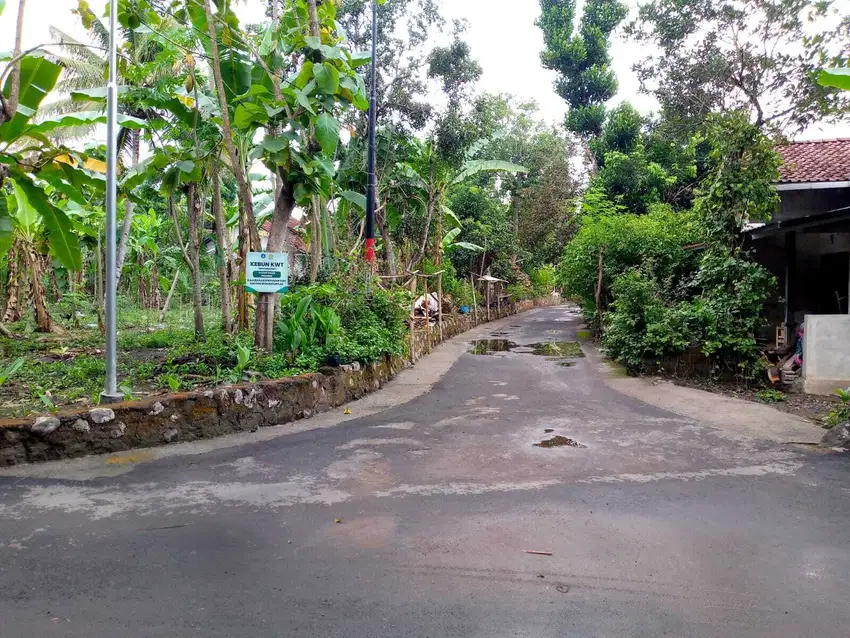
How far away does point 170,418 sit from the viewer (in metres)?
6.12

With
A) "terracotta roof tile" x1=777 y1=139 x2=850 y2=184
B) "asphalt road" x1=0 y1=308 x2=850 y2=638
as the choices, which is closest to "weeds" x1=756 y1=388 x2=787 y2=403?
"asphalt road" x1=0 y1=308 x2=850 y2=638

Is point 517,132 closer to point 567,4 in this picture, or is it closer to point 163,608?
point 567,4

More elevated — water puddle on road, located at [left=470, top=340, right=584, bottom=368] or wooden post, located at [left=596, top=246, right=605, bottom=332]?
wooden post, located at [left=596, top=246, right=605, bottom=332]

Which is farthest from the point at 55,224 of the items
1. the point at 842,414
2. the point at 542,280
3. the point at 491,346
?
the point at 542,280

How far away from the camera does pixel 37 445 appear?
212 inches

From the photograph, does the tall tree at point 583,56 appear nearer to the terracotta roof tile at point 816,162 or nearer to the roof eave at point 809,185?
the terracotta roof tile at point 816,162

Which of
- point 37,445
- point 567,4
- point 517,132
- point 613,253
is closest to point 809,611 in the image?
point 37,445

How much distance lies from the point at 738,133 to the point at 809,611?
372 inches

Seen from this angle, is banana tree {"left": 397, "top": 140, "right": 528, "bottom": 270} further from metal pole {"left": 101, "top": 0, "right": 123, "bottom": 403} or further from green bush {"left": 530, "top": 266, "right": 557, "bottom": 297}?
green bush {"left": 530, "top": 266, "right": 557, "bottom": 297}

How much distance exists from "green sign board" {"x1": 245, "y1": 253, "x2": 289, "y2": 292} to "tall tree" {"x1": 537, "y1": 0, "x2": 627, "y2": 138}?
21.5 m

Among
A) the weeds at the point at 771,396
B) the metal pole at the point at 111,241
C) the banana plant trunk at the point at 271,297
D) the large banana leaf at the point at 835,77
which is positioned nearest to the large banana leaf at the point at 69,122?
the metal pole at the point at 111,241

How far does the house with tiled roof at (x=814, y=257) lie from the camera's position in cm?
899

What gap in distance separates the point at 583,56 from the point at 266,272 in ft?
75.2

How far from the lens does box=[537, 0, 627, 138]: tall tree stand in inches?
1014
